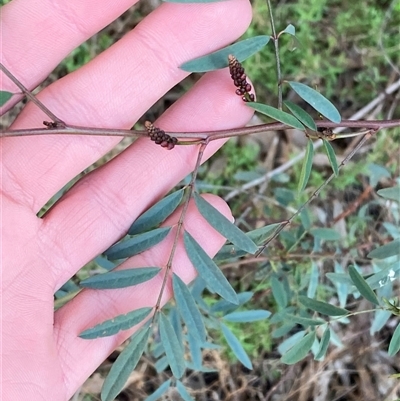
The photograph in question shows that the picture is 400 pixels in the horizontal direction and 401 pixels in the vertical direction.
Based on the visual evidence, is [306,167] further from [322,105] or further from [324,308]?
[324,308]

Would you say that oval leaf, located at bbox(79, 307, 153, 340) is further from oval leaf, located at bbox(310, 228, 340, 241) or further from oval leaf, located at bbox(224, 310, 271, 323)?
oval leaf, located at bbox(310, 228, 340, 241)

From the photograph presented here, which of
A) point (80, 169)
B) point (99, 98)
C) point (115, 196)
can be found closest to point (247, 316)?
point (115, 196)

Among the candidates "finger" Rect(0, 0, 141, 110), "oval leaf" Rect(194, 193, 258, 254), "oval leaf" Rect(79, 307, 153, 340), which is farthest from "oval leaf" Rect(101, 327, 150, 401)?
"finger" Rect(0, 0, 141, 110)

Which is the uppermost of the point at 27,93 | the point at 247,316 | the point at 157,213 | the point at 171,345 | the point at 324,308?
the point at 27,93

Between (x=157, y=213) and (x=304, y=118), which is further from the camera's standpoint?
(x=157, y=213)

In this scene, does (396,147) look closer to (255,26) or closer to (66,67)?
(255,26)
